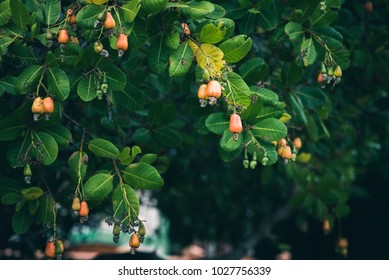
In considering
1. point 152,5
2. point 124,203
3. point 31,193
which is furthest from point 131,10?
point 31,193

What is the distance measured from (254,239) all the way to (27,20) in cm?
345

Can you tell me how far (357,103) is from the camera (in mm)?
4508

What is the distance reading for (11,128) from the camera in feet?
8.58

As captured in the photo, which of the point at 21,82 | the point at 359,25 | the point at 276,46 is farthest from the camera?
the point at 359,25

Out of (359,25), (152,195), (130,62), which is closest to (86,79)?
(130,62)

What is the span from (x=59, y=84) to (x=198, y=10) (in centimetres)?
63

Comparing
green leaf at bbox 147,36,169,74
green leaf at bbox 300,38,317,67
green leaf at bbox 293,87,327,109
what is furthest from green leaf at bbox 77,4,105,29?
green leaf at bbox 293,87,327,109

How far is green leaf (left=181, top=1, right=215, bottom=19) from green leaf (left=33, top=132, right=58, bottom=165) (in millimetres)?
768

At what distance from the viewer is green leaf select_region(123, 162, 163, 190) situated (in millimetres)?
2623

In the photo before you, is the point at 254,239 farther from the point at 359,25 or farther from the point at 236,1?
the point at 236,1

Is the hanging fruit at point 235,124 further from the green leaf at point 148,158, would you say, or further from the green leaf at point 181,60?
the green leaf at point 148,158

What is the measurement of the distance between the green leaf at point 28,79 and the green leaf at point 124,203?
1.88ft

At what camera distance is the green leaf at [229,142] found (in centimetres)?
253

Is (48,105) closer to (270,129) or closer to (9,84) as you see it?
(9,84)
